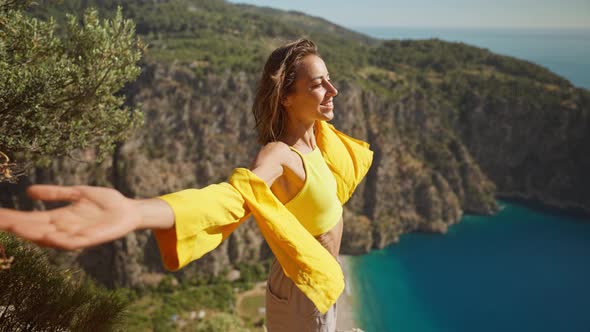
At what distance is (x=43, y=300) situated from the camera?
3389mm

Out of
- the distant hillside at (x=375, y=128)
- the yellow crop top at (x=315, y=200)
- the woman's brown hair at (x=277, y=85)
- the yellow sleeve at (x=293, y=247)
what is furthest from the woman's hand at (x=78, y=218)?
the distant hillside at (x=375, y=128)

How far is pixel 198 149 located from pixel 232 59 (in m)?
13.9

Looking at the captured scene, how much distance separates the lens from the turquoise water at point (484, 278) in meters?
44.2

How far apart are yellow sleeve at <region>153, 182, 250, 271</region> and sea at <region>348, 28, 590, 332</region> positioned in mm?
41972

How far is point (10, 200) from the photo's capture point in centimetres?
4834

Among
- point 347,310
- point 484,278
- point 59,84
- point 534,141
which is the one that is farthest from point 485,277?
point 59,84

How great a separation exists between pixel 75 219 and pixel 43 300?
2.52 m

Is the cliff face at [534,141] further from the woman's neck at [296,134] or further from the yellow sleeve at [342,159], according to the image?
the woman's neck at [296,134]

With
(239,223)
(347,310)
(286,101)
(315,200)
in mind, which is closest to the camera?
(239,223)

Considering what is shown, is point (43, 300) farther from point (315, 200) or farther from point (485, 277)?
point (485, 277)

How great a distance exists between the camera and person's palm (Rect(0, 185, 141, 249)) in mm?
1293

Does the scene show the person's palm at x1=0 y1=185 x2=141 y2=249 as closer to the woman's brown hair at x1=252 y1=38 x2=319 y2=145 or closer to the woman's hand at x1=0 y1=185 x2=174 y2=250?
the woman's hand at x1=0 y1=185 x2=174 y2=250

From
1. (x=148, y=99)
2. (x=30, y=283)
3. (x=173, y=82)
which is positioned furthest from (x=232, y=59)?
(x=30, y=283)

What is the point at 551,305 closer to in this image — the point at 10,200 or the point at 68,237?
the point at 68,237
